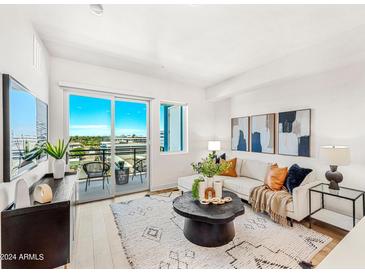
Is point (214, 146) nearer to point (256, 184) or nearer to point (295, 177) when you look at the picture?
point (256, 184)

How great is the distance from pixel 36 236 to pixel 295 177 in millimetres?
3293

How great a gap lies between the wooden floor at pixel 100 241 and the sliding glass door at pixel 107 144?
73 centimetres

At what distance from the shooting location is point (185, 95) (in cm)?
482

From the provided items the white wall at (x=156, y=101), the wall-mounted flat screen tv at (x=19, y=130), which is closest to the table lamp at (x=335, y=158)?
the white wall at (x=156, y=101)

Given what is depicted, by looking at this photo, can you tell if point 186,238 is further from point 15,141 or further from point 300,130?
point 300,130

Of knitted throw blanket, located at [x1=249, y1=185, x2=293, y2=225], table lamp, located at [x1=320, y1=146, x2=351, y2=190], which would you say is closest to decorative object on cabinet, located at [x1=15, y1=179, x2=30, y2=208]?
knitted throw blanket, located at [x1=249, y1=185, x2=293, y2=225]

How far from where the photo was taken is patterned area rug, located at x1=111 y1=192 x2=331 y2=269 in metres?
1.86

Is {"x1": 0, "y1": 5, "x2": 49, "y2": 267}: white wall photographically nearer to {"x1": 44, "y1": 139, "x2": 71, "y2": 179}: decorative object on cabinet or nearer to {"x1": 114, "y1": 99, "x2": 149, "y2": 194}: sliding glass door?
{"x1": 44, "y1": 139, "x2": 71, "y2": 179}: decorative object on cabinet

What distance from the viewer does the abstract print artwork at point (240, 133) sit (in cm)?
427

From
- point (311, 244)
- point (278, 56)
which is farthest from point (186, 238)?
point (278, 56)

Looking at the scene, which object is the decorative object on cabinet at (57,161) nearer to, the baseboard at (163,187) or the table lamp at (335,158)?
the baseboard at (163,187)

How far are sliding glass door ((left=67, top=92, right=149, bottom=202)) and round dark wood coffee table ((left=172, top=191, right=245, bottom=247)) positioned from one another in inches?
87.8

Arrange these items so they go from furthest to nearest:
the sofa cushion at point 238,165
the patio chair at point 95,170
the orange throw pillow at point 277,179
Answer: the sofa cushion at point 238,165, the patio chair at point 95,170, the orange throw pillow at point 277,179

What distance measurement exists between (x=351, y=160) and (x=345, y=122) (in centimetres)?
58
